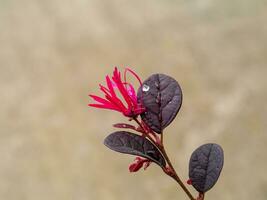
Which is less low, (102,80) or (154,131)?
(102,80)

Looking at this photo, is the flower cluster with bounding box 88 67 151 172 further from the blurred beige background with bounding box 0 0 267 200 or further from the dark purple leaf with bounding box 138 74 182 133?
the blurred beige background with bounding box 0 0 267 200

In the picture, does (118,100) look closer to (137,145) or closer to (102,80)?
(137,145)

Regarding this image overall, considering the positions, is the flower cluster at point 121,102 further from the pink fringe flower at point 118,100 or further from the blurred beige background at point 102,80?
the blurred beige background at point 102,80

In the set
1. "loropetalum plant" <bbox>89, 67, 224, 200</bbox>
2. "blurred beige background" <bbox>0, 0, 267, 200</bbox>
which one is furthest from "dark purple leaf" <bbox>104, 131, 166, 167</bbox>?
"blurred beige background" <bbox>0, 0, 267, 200</bbox>

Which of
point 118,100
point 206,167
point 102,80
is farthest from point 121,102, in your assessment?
point 102,80

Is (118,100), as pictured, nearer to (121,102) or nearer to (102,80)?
(121,102)

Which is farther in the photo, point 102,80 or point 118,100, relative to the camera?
point 102,80

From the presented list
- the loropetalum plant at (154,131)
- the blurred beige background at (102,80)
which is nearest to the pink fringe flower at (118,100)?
the loropetalum plant at (154,131)
